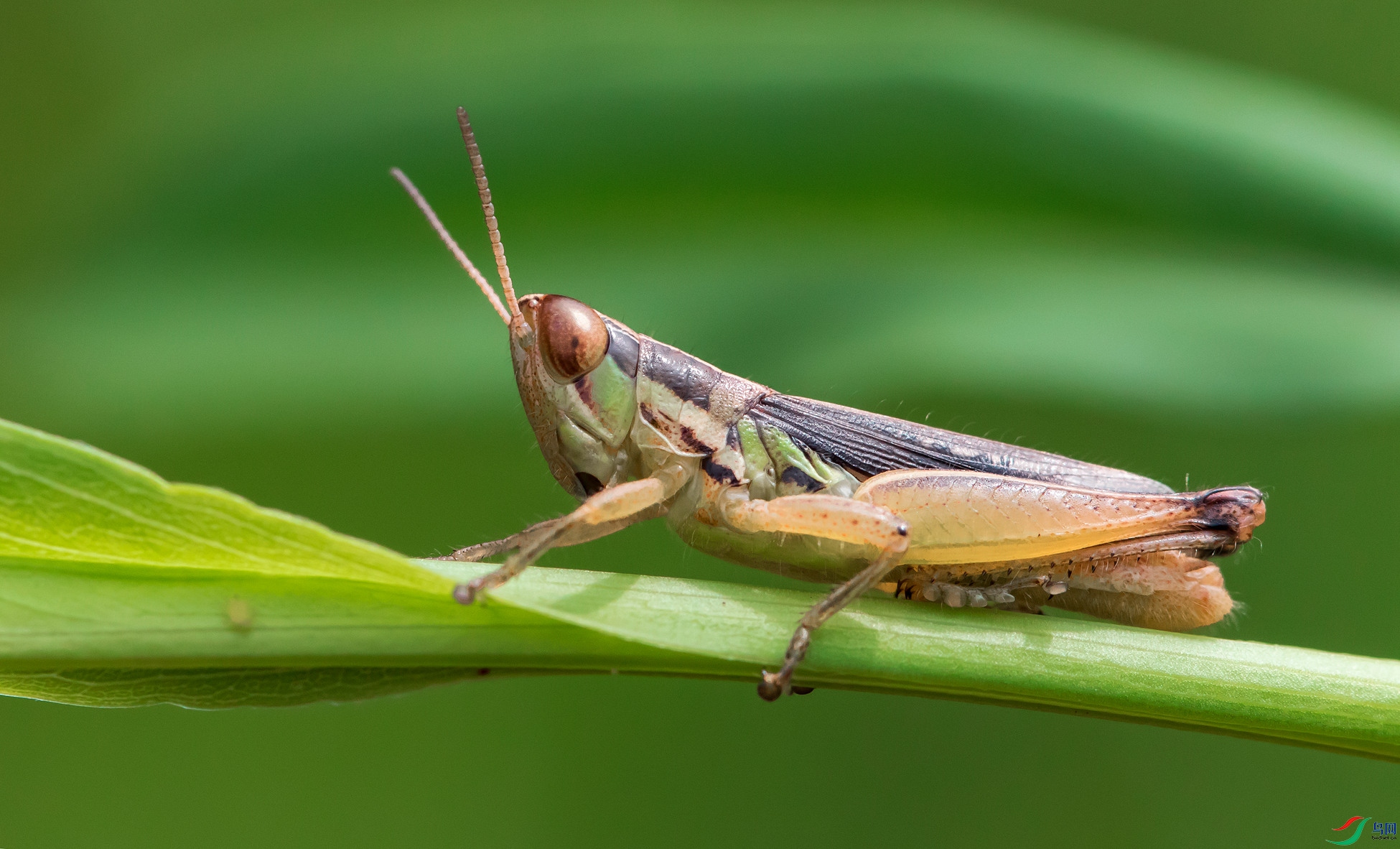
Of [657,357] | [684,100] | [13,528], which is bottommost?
[13,528]

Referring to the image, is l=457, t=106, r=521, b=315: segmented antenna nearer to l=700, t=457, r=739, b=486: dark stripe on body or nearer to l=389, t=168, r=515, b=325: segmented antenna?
l=389, t=168, r=515, b=325: segmented antenna

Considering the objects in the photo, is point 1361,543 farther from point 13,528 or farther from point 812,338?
point 13,528

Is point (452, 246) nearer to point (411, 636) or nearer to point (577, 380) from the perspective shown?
point (577, 380)

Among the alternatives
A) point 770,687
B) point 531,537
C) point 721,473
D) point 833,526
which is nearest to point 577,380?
point 721,473

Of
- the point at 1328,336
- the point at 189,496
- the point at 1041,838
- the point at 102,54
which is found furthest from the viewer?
the point at 102,54

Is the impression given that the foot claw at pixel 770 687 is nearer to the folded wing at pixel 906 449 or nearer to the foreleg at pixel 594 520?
the foreleg at pixel 594 520

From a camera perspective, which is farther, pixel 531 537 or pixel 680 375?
pixel 680 375

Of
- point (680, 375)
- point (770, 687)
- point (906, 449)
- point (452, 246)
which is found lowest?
point (770, 687)

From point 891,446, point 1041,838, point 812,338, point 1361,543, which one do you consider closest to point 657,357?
point 812,338

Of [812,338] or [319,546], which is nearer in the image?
[319,546]
